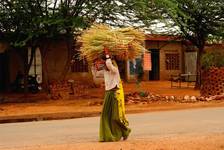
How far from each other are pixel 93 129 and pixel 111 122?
9.20 feet

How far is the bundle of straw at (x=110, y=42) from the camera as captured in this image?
10.3 m

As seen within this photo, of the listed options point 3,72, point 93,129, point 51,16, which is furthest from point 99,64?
point 3,72

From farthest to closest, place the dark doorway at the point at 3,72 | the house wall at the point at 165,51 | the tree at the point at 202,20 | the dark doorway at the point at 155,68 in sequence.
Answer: the dark doorway at the point at 155,68 < the house wall at the point at 165,51 < the dark doorway at the point at 3,72 < the tree at the point at 202,20

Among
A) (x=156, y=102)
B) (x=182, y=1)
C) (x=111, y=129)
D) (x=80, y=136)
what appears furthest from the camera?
(x=182, y=1)

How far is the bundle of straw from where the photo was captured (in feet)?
33.7

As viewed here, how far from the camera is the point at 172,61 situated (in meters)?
39.0

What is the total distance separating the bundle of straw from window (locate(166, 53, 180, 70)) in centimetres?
2817

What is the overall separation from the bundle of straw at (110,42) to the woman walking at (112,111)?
16 centimetres

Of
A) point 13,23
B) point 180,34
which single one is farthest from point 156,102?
point 180,34

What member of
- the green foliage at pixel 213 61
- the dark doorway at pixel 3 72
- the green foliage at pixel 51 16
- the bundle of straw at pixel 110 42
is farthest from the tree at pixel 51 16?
the bundle of straw at pixel 110 42

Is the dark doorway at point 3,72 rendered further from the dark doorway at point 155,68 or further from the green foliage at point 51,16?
the dark doorway at point 155,68

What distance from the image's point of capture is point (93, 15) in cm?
2303

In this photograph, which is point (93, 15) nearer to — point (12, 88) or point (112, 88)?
point (12, 88)

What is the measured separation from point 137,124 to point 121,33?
406cm
